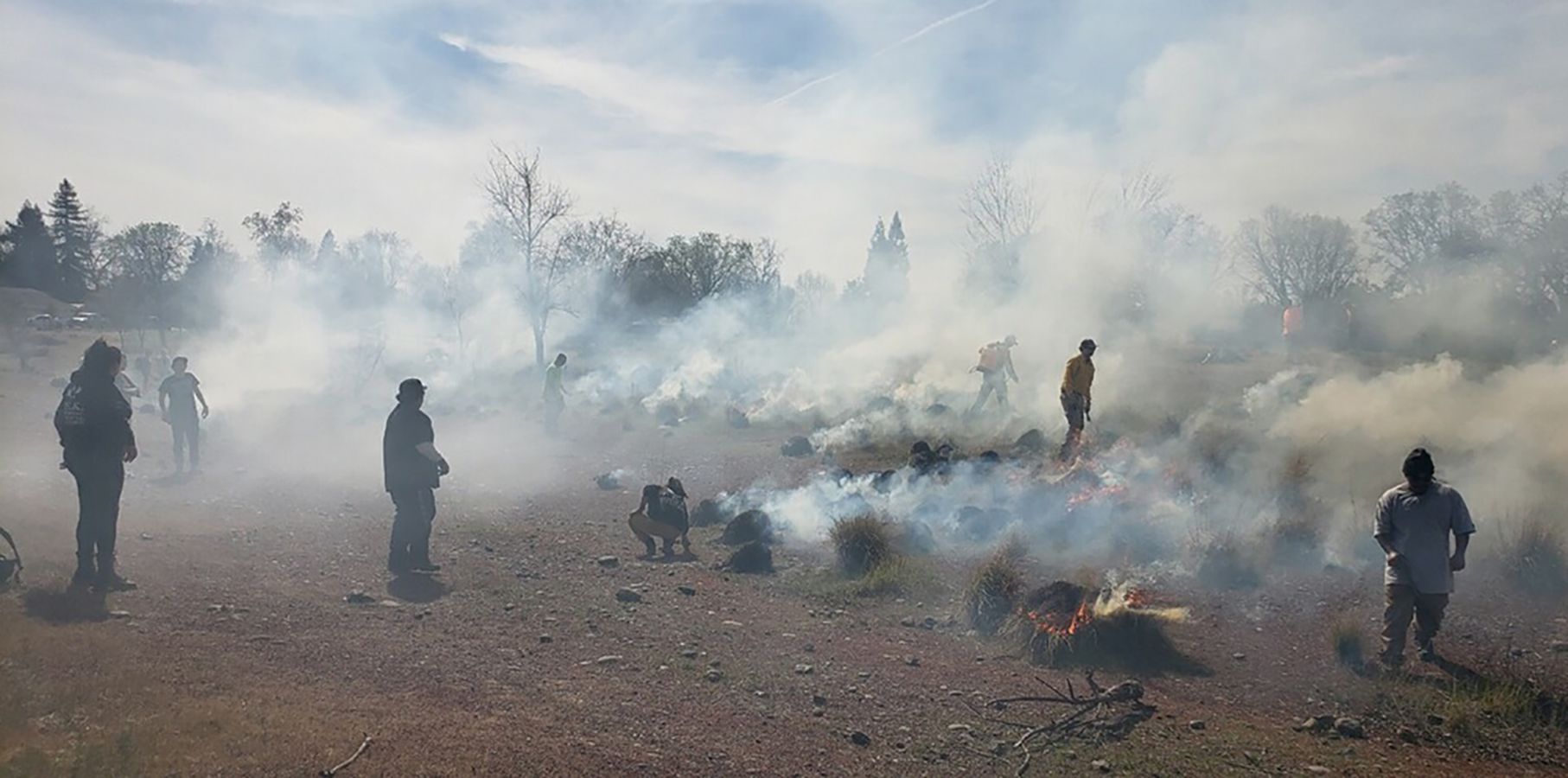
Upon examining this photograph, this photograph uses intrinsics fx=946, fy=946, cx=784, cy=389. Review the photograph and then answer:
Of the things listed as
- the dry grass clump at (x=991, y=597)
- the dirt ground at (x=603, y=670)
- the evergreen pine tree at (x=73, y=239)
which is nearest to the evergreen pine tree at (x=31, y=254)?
the evergreen pine tree at (x=73, y=239)

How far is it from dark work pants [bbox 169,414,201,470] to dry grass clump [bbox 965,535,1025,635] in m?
11.3

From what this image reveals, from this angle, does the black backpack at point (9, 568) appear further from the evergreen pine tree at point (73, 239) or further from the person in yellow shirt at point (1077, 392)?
the evergreen pine tree at point (73, 239)

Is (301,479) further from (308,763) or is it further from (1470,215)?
(1470,215)

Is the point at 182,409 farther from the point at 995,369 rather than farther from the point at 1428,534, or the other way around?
the point at 1428,534

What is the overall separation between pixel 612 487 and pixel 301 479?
14.6ft

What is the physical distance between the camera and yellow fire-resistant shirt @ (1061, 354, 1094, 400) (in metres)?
12.6

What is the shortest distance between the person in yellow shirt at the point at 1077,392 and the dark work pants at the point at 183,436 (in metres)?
12.1

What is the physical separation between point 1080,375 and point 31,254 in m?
61.0

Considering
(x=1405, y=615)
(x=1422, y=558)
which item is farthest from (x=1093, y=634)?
(x=1422, y=558)

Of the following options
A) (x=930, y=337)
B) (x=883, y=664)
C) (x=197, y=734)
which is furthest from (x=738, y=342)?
(x=197, y=734)

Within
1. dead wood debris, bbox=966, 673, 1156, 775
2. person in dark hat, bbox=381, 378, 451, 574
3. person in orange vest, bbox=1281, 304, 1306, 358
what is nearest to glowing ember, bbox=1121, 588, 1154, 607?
dead wood debris, bbox=966, 673, 1156, 775

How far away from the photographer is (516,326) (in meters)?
35.0

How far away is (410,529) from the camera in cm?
840

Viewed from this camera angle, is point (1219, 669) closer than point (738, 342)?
Yes
